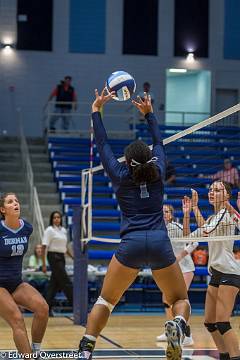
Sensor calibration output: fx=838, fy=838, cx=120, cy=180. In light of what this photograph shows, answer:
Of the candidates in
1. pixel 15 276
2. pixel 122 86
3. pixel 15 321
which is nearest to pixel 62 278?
pixel 15 276

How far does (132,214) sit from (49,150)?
653 inches

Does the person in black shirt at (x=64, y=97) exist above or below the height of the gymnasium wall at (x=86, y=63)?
below

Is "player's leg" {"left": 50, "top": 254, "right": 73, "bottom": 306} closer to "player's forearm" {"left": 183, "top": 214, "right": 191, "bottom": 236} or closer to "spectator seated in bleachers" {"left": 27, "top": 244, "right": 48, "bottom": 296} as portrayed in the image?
"spectator seated in bleachers" {"left": 27, "top": 244, "right": 48, "bottom": 296}

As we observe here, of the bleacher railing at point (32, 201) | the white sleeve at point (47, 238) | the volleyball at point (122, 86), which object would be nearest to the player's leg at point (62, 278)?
the white sleeve at point (47, 238)

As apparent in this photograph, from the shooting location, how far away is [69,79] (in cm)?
2338

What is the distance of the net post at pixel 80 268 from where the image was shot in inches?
530

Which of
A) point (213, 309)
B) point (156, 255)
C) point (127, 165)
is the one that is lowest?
point (213, 309)

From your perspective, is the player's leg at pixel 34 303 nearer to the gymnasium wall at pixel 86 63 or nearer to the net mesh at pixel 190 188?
the net mesh at pixel 190 188

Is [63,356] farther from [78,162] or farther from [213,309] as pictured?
[78,162]

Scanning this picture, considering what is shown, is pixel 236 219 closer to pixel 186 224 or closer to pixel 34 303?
pixel 186 224

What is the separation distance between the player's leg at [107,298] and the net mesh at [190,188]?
2116 mm

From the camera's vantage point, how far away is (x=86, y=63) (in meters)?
25.6

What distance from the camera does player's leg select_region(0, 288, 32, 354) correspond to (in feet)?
24.4

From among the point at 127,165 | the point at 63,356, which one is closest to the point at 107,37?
the point at 63,356
